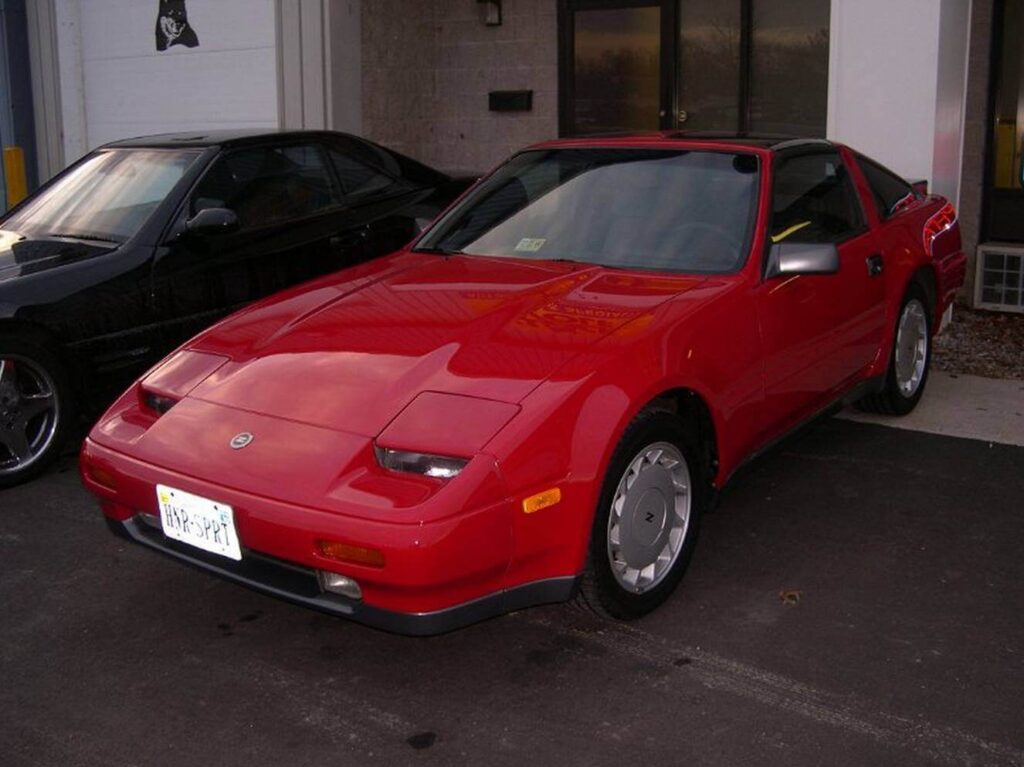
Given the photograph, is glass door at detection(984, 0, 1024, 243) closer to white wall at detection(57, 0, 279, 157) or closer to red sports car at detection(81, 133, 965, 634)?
red sports car at detection(81, 133, 965, 634)

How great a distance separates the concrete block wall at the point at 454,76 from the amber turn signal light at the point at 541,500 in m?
8.01

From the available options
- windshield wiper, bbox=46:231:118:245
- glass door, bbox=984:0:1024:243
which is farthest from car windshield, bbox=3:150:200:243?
glass door, bbox=984:0:1024:243

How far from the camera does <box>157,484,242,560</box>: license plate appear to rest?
3.31m

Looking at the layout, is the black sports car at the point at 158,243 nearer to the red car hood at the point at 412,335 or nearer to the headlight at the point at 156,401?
the red car hood at the point at 412,335

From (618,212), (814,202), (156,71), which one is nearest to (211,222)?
(618,212)

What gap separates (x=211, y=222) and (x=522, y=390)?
269 centimetres

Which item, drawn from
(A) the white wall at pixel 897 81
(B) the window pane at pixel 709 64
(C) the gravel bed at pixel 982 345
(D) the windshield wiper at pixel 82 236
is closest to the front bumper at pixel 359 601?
(D) the windshield wiper at pixel 82 236

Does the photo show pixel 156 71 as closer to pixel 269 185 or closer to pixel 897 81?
pixel 269 185

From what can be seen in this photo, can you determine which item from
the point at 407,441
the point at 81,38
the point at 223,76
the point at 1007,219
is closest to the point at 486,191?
the point at 407,441

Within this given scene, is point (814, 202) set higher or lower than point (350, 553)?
higher

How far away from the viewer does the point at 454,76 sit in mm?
11234

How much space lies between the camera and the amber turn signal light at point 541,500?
3180 mm

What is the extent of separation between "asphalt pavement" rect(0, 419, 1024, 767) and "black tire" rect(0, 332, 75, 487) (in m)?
0.61

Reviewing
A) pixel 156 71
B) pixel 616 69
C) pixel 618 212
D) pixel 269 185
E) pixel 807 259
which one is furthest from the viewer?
pixel 156 71
